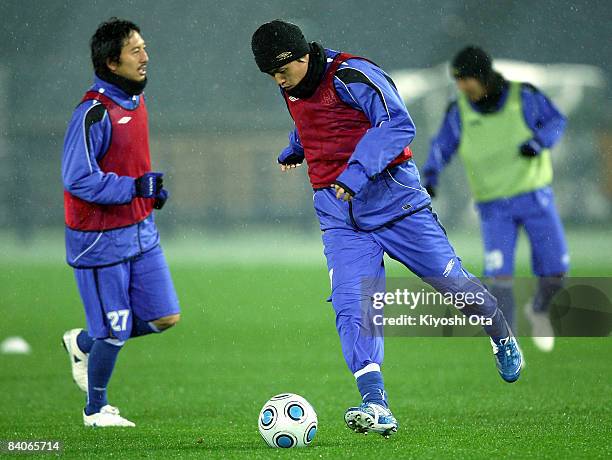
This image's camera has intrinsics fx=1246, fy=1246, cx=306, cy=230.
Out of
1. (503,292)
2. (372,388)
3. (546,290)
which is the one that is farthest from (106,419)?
(546,290)

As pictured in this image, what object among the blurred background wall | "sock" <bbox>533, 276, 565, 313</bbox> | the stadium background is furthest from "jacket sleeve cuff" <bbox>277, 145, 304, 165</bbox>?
the blurred background wall

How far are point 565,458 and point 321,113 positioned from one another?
1878 mm

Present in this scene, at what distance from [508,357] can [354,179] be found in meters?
1.47

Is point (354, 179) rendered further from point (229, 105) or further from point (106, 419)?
point (229, 105)

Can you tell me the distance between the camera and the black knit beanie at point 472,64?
8555 millimetres

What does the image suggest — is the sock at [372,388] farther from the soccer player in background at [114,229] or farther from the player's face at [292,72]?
the soccer player in background at [114,229]

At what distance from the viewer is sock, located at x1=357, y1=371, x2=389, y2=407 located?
5.40 m

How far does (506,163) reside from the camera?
8977mm

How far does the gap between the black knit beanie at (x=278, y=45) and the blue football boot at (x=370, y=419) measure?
1575mm

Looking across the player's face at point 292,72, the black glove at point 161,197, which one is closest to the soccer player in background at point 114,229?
the black glove at point 161,197

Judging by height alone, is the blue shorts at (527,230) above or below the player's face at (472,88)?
below

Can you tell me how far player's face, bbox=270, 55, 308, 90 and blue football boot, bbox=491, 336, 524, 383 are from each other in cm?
170

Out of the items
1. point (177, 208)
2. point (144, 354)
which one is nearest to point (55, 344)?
point (144, 354)

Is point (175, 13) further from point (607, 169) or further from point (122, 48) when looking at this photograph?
point (122, 48)
